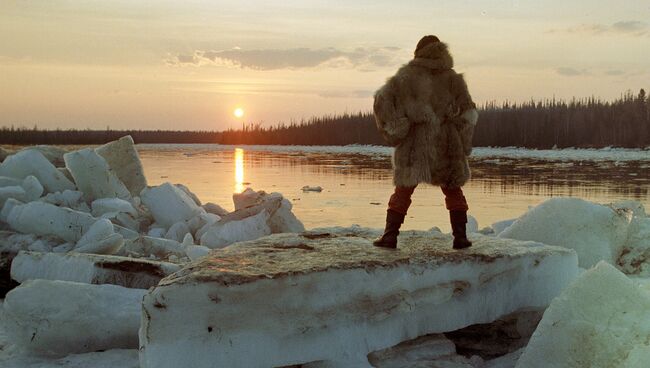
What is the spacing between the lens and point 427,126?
4.47m

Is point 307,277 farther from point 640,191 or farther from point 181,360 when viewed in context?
point 640,191

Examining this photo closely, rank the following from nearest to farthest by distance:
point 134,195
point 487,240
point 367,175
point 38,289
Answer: point 38,289
point 487,240
point 134,195
point 367,175

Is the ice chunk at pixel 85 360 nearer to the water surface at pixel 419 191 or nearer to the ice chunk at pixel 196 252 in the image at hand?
the ice chunk at pixel 196 252

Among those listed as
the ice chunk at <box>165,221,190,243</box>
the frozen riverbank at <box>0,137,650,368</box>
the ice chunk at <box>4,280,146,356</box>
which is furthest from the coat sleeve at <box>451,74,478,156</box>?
the ice chunk at <box>165,221,190,243</box>

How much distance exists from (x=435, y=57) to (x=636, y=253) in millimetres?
3455

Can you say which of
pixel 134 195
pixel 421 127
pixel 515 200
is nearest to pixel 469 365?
pixel 421 127

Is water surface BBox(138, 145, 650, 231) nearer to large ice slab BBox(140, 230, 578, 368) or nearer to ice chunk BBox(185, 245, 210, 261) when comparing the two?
ice chunk BBox(185, 245, 210, 261)

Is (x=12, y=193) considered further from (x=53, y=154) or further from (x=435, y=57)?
(x=435, y=57)

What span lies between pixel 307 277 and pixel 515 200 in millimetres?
11659

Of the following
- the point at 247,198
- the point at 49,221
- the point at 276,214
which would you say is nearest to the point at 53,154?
the point at 247,198

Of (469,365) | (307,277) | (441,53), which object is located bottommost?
(469,365)

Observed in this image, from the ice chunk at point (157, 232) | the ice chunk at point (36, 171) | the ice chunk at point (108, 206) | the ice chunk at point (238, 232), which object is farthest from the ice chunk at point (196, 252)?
the ice chunk at point (36, 171)

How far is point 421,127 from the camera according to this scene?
4.48 metres

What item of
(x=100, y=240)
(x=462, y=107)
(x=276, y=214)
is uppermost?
(x=462, y=107)
